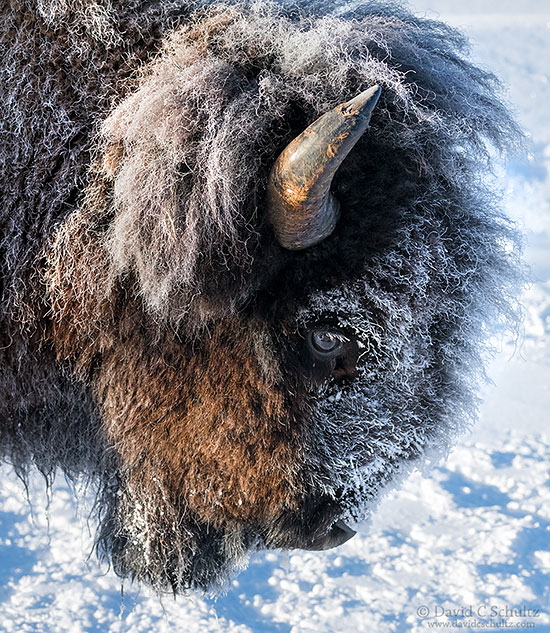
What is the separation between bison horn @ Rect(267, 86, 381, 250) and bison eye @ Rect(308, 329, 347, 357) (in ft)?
0.97

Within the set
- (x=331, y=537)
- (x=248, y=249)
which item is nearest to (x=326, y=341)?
(x=248, y=249)

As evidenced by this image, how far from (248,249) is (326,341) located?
407mm

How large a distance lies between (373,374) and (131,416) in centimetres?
78

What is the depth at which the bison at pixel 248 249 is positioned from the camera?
1.76 m

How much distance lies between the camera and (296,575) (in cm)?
416

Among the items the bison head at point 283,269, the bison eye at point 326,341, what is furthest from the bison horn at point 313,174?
the bison eye at point 326,341

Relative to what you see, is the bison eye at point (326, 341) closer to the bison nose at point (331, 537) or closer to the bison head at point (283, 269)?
the bison head at point (283, 269)

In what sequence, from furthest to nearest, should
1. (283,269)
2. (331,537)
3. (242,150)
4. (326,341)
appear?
1. (331,537)
2. (326,341)
3. (283,269)
4. (242,150)

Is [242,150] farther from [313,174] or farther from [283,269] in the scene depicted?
[283,269]

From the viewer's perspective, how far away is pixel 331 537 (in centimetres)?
228

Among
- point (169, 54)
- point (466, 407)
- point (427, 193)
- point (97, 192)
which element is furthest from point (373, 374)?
point (169, 54)

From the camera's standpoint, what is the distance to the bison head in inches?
68.6

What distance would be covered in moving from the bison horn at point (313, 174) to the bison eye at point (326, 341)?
0.29 m

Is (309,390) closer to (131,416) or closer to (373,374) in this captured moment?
(373,374)
